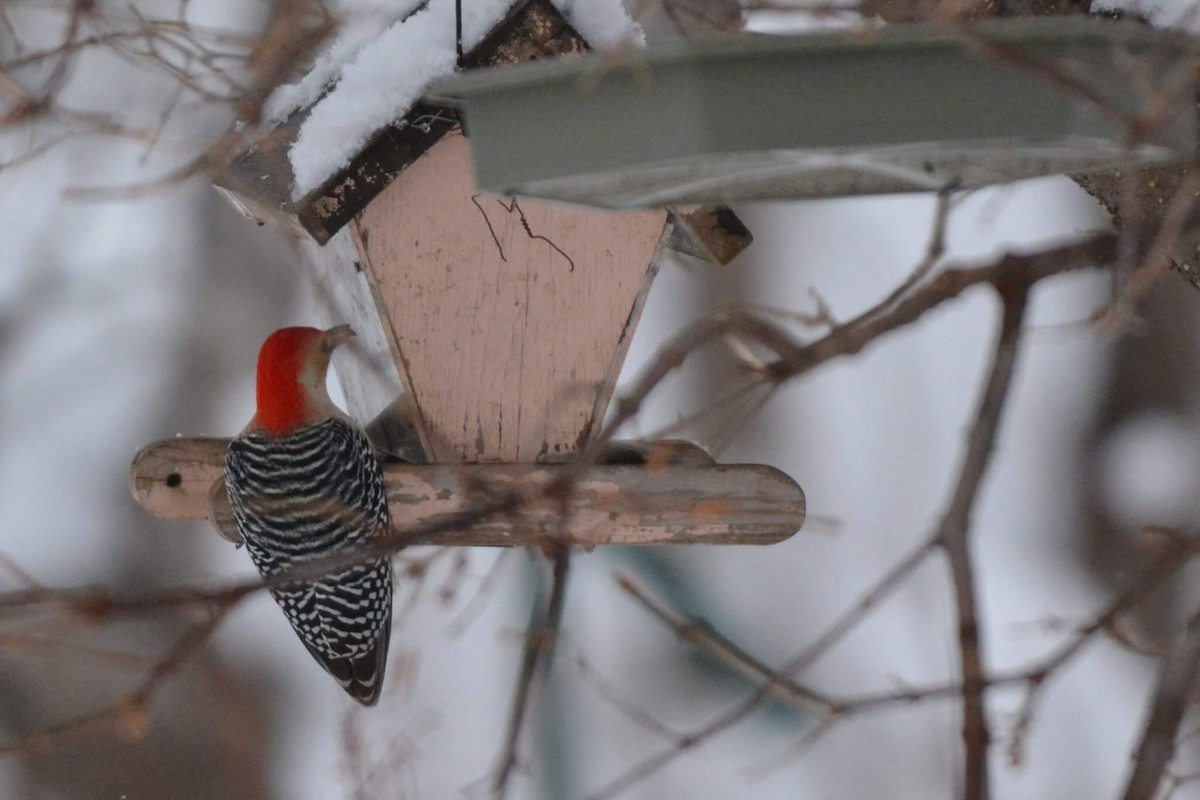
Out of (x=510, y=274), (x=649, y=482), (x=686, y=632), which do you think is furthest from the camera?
(x=510, y=274)

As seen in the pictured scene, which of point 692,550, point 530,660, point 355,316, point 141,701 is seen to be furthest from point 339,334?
point 692,550

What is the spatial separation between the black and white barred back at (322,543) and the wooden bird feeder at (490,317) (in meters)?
0.14

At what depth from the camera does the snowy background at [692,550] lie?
6.02 metres

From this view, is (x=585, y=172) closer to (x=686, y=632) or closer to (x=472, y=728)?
(x=686, y=632)

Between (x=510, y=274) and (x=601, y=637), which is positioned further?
(x=601, y=637)

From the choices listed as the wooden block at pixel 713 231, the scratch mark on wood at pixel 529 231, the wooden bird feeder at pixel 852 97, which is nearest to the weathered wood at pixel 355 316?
the scratch mark on wood at pixel 529 231

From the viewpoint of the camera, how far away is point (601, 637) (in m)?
6.61

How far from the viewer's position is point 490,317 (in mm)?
2766

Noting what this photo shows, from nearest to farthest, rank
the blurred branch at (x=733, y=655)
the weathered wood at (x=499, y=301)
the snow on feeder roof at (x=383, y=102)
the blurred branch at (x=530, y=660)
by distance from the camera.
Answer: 1. the blurred branch at (x=530, y=660)
2. the blurred branch at (x=733, y=655)
3. the snow on feeder roof at (x=383, y=102)
4. the weathered wood at (x=499, y=301)

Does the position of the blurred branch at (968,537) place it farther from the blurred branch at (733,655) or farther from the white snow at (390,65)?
the white snow at (390,65)

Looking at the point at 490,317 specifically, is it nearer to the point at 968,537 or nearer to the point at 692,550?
the point at 968,537

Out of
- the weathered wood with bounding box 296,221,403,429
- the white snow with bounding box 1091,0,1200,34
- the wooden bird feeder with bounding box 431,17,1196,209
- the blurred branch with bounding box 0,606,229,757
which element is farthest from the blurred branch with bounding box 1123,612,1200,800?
the weathered wood with bounding box 296,221,403,429

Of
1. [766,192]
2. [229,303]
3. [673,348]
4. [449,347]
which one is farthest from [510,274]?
[229,303]

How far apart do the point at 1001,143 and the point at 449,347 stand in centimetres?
147
